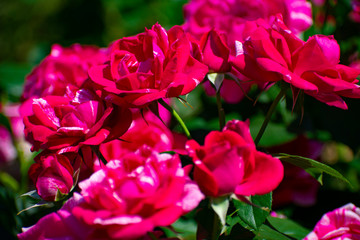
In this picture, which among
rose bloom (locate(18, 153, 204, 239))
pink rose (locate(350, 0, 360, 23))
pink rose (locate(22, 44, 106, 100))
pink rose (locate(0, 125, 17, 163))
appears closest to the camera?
rose bloom (locate(18, 153, 204, 239))

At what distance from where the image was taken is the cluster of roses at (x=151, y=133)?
33 centimetres

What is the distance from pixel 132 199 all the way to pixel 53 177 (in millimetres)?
114

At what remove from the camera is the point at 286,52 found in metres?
0.43

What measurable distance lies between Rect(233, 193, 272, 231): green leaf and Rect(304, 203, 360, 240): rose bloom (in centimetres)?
5

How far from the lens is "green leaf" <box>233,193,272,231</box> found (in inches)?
16.0

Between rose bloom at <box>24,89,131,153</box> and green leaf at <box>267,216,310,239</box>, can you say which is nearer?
rose bloom at <box>24,89,131,153</box>

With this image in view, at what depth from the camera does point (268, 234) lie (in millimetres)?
454

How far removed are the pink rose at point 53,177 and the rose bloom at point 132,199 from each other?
0.19 feet

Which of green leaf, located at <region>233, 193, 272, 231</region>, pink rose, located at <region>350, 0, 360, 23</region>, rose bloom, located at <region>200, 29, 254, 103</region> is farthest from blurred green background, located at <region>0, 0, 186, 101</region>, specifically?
green leaf, located at <region>233, 193, 272, 231</region>

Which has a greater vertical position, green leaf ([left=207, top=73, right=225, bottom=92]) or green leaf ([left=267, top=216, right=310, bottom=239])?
green leaf ([left=207, top=73, right=225, bottom=92])

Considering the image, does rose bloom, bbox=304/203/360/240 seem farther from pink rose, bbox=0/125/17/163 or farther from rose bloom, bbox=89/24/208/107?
pink rose, bbox=0/125/17/163

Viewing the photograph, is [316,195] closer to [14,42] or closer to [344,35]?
[344,35]

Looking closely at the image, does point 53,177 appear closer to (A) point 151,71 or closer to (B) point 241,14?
(A) point 151,71

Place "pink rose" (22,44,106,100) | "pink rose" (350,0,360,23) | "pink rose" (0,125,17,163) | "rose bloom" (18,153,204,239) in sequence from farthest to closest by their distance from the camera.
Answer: "pink rose" (0,125,17,163) < "pink rose" (350,0,360,23) < "pink rose" (22,44,106,100) < "rose bloom" (18,153,204,239)
